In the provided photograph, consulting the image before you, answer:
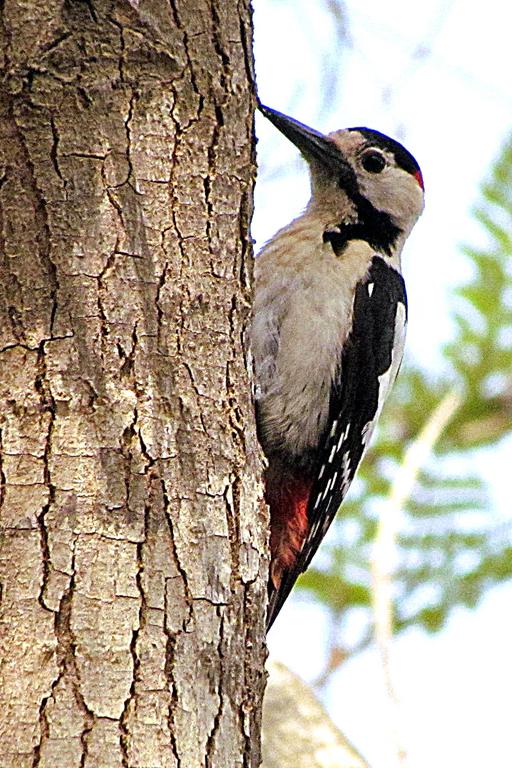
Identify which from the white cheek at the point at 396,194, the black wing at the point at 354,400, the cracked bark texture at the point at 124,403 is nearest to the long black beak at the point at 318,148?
the white cheek at the point at 396,194

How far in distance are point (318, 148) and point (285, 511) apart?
1.35 m

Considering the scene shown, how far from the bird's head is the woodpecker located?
0.03 meters

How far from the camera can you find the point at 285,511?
372 centimetres

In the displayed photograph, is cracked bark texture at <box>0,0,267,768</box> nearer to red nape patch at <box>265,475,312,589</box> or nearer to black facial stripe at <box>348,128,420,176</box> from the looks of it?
red nape patch at <box>265,475,312,589</box>

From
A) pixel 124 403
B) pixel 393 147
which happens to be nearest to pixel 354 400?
pixel 393 147

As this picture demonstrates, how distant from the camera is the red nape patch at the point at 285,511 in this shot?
3.71 metres

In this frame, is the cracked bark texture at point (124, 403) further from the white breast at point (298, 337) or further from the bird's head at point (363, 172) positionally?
the bird's head at point (363, 172)

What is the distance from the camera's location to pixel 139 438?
2.15 metres

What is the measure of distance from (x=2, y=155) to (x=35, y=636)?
906 mm

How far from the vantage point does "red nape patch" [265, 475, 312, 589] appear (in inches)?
146

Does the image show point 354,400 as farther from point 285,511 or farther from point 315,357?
point 285,511

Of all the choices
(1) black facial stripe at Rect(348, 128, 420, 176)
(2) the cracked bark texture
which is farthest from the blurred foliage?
(2) the cracked bark texture

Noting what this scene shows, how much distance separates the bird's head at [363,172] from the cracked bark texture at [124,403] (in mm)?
1671

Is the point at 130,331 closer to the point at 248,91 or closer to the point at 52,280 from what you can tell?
the point at 52,280
